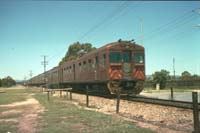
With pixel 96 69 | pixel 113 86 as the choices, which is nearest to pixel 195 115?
pixel 113 86

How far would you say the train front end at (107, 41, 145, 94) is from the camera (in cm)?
2148

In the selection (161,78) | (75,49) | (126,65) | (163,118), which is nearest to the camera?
(163,118)

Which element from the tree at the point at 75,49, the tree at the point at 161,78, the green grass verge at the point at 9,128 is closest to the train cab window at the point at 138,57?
the green grass verge at the point at 9,128

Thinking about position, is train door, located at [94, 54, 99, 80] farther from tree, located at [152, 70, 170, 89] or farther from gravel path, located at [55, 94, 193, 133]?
tree, located at [152, 70, 170, 89]

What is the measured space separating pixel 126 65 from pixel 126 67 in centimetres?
14

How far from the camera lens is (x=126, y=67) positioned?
22031mm

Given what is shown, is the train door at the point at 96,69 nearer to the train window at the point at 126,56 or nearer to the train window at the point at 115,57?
the train window at the point at 115,57

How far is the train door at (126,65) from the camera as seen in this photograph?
21.9 meters

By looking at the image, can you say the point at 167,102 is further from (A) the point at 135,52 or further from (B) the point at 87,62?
(B) the point at 87,62

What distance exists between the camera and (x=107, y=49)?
70.4 feet

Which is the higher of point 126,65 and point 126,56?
point 126,56

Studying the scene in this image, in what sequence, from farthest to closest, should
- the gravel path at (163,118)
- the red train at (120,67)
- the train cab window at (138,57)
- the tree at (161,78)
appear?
1. the tree at (161,78)
2. the train cab window at (138,57)
3. the red train at (120,67)
4. the gravel path at (163,118)

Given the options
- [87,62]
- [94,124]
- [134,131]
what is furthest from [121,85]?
[134,131]

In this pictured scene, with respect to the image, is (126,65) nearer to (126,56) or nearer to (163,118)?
(126,56)
